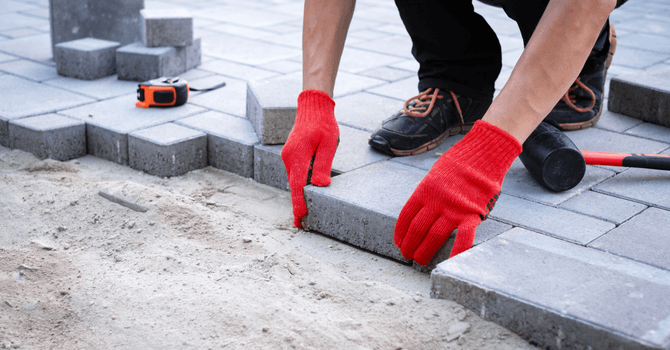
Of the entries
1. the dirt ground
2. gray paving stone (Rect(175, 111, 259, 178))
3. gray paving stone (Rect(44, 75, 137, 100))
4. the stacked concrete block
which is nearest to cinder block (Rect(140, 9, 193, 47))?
gray paving stone (Rect(44, 75, 137, 100))

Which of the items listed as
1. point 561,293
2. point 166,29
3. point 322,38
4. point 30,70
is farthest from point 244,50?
point 561,293

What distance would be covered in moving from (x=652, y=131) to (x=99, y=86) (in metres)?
2.97

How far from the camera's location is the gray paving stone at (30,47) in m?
4.08

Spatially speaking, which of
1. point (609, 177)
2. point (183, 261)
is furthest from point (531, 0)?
point (183, 261)

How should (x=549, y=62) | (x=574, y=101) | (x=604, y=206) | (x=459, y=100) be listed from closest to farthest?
(x=549, y=62)
(x=604, y=206)
(x=459, y=100)
(x=574, y=101)

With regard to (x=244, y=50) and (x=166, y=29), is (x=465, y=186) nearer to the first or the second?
(x=166, y=29)

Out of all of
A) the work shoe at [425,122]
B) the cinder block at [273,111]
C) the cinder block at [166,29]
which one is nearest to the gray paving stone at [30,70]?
the cinder block at [166,29]

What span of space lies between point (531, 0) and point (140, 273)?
1791mm

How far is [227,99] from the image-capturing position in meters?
3.30

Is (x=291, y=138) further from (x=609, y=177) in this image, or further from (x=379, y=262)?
(x=609, y=177)

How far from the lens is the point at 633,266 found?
5.54 feet

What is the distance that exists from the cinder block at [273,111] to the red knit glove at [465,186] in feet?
3.09

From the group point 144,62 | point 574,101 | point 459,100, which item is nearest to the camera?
point 459,100

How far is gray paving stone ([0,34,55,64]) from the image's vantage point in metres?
4.08
